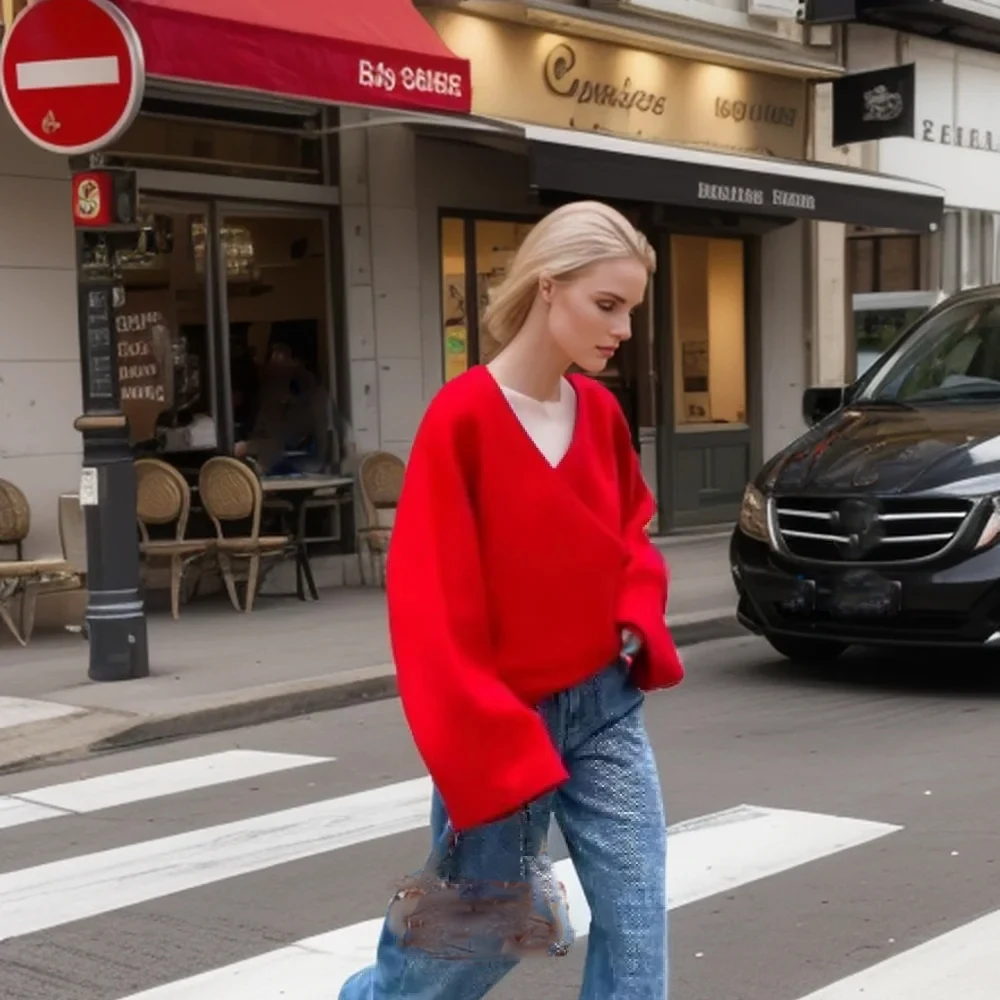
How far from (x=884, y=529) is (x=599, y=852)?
573 cm

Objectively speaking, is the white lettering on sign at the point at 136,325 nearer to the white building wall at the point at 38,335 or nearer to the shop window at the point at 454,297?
the white building wall at the point at 38,335

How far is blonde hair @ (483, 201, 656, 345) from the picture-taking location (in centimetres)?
336

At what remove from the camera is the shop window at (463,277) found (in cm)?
1493

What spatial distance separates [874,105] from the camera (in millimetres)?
18078

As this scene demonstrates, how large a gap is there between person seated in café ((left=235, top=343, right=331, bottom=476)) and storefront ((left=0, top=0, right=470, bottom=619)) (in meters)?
0.06

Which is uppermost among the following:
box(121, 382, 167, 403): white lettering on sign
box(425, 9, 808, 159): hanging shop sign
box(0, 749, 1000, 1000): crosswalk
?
box(425, 9, 808, 159): hanging shop sign

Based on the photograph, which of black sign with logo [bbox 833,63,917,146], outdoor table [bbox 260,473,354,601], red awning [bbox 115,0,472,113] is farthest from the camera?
black sign with logo [bbox 833,63,917,146]

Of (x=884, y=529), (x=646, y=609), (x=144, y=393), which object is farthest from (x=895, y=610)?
(x=144, y=393)

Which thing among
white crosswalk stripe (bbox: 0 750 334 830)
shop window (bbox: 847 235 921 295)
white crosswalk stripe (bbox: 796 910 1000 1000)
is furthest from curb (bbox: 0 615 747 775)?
shop window (bbox: 847 235 921 295)

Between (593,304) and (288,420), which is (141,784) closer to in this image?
(593,304)

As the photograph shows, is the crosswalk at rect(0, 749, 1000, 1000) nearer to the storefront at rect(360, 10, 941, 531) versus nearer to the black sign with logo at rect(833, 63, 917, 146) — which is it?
the storefront at rect(360, 10, 941, 531)

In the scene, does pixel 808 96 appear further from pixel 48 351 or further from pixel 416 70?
pixel 48 351

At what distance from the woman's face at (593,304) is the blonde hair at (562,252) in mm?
18

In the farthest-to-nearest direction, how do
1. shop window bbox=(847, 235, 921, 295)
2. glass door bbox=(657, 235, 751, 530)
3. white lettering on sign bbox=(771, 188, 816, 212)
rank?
1. shop window bbox=(847, 235, 921, 295)
2. glass door bbox=(657, 235, 751, 530)
3. white lettering on sign bbox=(771, 188, 816, 212)
